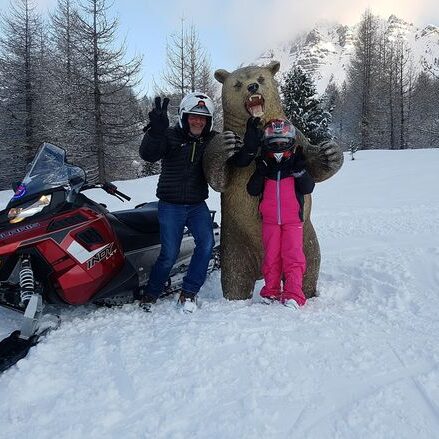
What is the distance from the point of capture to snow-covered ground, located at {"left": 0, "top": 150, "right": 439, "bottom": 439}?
1.86 m

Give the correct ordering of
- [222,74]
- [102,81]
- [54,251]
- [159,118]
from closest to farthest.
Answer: [54,251], [159,118], [222,74], [102,81]

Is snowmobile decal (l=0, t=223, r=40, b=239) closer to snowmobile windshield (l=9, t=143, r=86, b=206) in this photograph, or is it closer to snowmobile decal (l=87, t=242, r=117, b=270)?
snowmobile windshield (l=9, t=143, r=86, b=206)

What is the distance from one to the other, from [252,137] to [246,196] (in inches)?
22.3

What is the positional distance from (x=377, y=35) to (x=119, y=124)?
21807 mm

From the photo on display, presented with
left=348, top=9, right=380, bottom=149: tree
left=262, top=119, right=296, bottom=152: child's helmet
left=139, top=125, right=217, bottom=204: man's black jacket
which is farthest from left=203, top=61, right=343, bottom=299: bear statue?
left=348, top=9, right=380, bottom=149: tree

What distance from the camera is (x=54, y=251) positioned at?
2.96m

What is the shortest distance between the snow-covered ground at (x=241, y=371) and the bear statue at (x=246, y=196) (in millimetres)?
315

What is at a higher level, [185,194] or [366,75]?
[366,75]

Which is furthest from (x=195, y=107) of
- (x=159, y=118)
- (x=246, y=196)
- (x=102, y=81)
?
(x=102, y=81)

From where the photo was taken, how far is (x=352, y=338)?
261 centimetres

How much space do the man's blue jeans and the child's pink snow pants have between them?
478mm

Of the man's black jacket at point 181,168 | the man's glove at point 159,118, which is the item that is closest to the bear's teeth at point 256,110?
the man's black jacket at point 181,168

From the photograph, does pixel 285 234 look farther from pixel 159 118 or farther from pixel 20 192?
pixel 20 192

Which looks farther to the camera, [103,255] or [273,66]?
[273,66]
